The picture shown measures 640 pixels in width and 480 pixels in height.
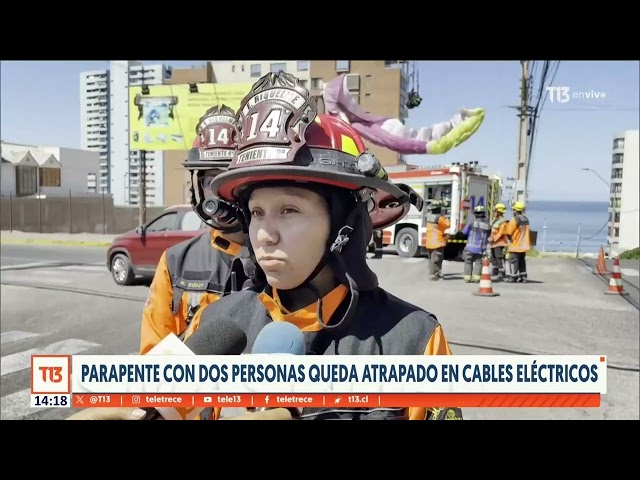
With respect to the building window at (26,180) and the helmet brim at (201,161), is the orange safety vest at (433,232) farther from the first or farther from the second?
the building window at (26,180)

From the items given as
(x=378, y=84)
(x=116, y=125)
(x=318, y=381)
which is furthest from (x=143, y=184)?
(x=318, y=381)

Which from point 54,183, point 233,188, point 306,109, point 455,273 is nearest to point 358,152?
point 306,109

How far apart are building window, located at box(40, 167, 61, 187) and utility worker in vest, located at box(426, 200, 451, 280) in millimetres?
2263

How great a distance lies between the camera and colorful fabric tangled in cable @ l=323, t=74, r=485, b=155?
2.33 m

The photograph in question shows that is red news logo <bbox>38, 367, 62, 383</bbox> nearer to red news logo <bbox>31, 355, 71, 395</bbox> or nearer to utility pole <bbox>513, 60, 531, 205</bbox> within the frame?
red news logo <bbox>31, 355, 71, 395</bbox>

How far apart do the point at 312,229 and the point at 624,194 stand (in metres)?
1.89

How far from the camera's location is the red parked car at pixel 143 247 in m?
4.81

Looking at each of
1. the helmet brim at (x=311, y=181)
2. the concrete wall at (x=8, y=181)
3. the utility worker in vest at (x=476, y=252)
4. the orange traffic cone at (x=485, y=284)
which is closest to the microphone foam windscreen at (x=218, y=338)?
the helmet brim at (x=311, y=181)

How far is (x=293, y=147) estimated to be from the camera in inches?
65.7

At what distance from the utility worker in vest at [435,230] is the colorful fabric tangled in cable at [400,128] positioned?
0.92 m

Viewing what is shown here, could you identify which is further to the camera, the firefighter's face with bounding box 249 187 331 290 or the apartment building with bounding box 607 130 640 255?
the apartment building with bounding box 607 130 640 255

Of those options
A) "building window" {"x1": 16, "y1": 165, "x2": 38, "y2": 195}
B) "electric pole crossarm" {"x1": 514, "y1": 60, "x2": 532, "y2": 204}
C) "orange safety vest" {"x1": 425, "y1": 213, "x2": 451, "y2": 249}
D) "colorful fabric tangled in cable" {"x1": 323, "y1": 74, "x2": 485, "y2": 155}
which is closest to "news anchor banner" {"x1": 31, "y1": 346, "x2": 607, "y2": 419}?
"electric pole crossarm" {"x1": 514, "y1": 60, "x2": 532, "y2": 204}
